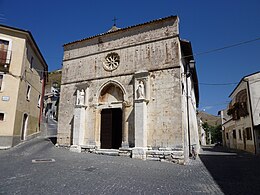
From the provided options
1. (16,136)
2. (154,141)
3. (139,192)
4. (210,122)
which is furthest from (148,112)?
(210,122)

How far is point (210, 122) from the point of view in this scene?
65.8 meters

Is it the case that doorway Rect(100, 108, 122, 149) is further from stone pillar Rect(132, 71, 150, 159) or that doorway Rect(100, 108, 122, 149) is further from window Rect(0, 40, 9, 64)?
window Rect(0, 40, 9, 64)

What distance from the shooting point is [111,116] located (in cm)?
1253

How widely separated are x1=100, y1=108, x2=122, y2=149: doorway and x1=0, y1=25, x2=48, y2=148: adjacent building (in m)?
6.18

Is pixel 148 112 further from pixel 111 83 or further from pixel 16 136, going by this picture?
pixel 16 136

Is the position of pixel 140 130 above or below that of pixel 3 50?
below

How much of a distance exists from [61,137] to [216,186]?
35.8 ft

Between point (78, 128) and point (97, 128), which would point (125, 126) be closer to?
point (97, 128)


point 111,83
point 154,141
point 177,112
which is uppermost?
point 111,83

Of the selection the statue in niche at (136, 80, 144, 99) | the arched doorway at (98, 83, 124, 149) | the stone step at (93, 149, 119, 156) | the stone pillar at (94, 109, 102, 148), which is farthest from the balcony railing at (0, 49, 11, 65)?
the statue in niche at (136, 80, 144, 99)

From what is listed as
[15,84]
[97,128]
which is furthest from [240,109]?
[15,84]

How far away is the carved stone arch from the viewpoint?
12391 millimetres

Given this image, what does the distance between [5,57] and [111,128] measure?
351 inches

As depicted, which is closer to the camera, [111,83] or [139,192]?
[139,192]
